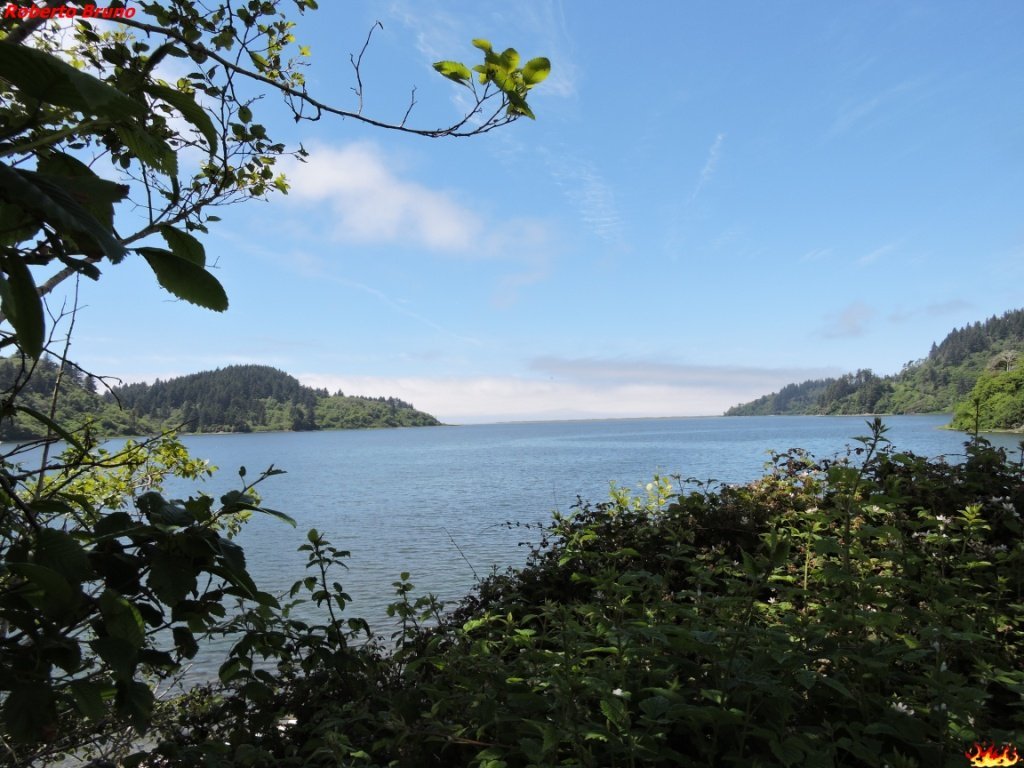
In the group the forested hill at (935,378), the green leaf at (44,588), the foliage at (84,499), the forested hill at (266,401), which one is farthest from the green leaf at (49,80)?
the forested hill at (935,378)

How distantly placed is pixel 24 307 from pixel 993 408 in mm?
24945

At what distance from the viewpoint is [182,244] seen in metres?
1.22

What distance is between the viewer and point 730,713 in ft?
5.86

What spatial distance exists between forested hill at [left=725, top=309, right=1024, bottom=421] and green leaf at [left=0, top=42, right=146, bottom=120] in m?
157

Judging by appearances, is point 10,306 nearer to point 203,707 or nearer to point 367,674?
point 367,674

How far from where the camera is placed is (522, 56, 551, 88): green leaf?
1.50 meters

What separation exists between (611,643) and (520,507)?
64.9 ft

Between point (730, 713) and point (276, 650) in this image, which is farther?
point (276, 650)

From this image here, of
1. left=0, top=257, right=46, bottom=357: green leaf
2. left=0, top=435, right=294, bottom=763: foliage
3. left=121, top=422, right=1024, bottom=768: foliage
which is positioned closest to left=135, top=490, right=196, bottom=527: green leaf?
left=0, top=435, right=294, bottom=763: foliage

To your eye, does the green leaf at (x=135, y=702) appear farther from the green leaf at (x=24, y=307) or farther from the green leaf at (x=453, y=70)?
the green leaf at (x=453, y=70)

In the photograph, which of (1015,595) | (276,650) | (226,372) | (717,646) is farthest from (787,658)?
(226,372)

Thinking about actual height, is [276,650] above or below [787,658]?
below

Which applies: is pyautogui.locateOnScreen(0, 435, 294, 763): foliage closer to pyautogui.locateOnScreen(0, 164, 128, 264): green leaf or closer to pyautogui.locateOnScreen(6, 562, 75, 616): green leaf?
pyautogui.locateOnScreen(6, 562, 75, 616): green leaf

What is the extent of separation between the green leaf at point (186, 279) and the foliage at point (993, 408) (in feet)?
20.0
